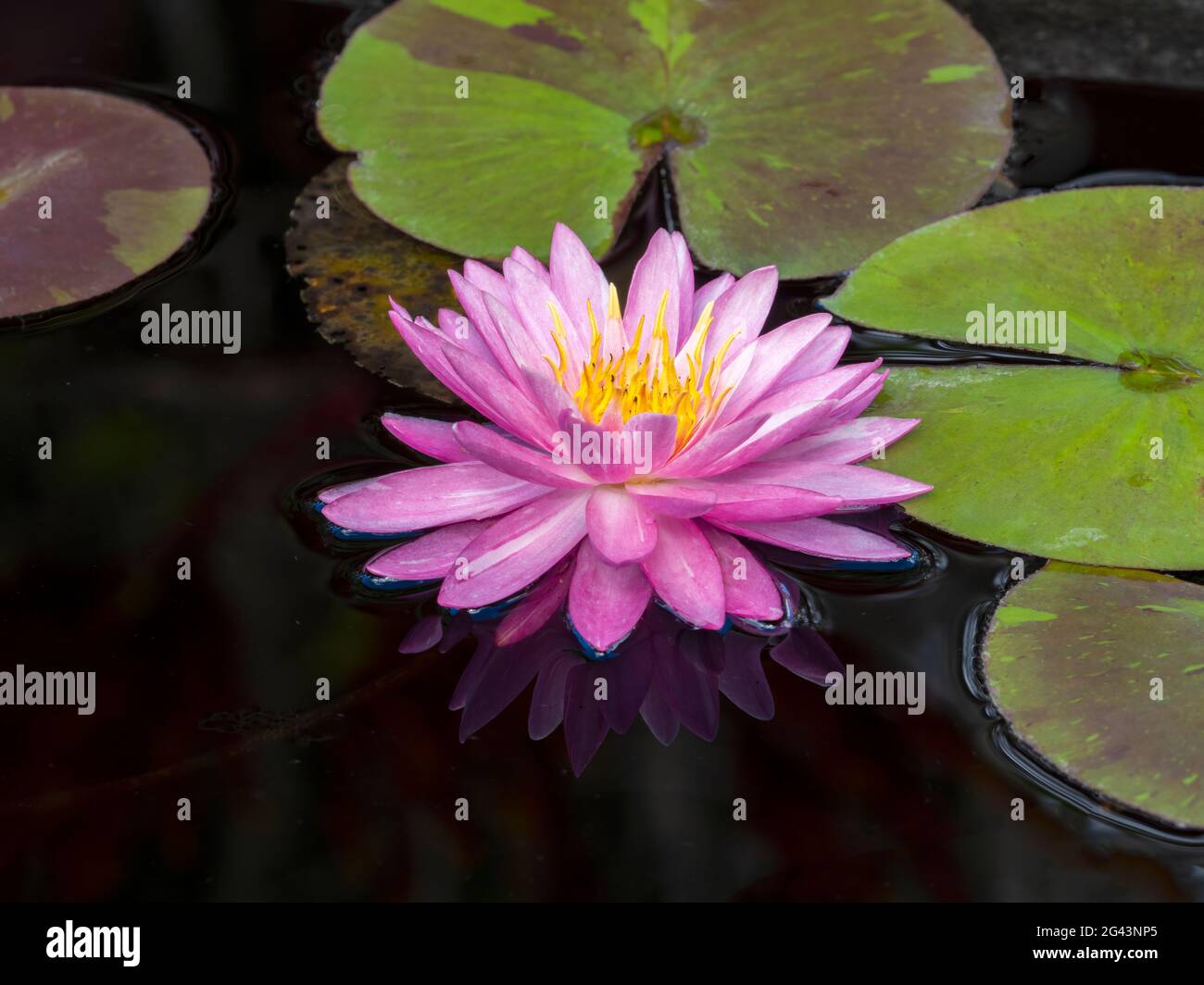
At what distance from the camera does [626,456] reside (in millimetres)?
1779

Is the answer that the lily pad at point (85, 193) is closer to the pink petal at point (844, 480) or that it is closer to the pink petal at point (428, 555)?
the pink petal at point (428, 555)

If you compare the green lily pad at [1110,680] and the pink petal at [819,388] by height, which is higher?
the pink petal at [819,388]

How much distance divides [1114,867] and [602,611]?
2.62ft

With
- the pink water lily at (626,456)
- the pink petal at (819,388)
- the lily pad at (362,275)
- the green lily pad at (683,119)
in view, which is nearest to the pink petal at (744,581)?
the pink water lily at (626,456)

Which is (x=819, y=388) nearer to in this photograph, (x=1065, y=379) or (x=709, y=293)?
(x=709, y=293)

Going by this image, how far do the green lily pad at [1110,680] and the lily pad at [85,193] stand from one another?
1.93 metres

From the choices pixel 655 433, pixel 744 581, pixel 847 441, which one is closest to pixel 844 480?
pixel 847 441

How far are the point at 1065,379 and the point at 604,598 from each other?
3.33 ft

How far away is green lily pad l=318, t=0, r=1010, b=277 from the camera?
2602 mm

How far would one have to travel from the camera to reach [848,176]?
8.75 feet

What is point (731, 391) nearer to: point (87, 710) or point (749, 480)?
point (749, 480)

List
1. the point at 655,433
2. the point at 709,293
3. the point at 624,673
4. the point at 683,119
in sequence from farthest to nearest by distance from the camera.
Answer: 1. the point at 683,119
2. the point at 709,293
3. the point at 624,673
4. the point at 655,433

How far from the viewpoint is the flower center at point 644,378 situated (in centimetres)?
187
